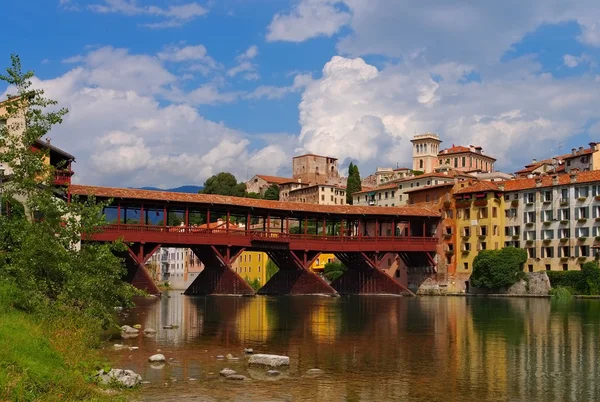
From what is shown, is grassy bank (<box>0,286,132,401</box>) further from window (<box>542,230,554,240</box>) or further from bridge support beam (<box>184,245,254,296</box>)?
window (<box>542,230,554,240</box>)

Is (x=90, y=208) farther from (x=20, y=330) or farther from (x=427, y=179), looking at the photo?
(x=427, y=179)

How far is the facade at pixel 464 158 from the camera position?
14375cm

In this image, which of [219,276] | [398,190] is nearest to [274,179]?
[398,190]

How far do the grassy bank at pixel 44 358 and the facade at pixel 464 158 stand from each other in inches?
5042

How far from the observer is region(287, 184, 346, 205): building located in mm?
145100

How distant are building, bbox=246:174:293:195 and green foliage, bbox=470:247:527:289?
91.9 metres

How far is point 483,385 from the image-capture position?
16969 millimetres

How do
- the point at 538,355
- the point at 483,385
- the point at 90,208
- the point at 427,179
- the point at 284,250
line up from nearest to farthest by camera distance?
1. the point at 483,385
2. the point at 538,355
3. the point at 90,208
4. the point at 284,250
5. the point at 427,179

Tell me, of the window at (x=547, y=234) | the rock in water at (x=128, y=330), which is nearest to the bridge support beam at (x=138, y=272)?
the rock in water at (x=128, y=330)

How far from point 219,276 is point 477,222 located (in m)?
29.4

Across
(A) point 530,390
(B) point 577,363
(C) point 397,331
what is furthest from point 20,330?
(C) point 397,331

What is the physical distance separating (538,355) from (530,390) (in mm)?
6488

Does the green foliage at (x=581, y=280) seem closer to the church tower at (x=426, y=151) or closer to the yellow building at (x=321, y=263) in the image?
the yellow building at (x=321, y=263)

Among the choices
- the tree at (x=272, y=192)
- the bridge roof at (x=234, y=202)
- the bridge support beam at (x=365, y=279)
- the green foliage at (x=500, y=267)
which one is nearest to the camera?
the bridge roof at (x=234, y=202)
